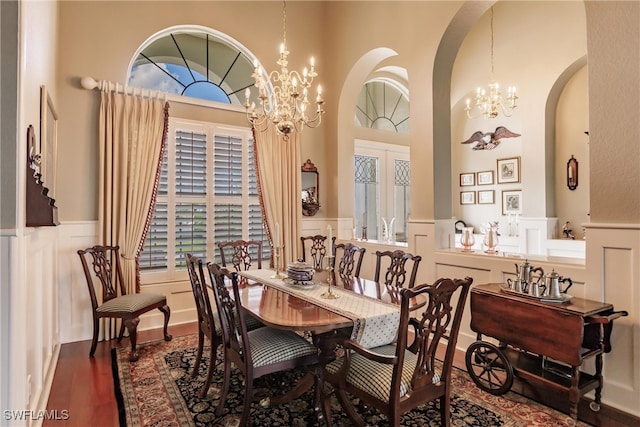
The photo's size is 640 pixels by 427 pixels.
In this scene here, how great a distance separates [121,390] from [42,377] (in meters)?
0.52

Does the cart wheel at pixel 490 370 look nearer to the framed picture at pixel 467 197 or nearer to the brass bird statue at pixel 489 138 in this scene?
the brass bird statue at pixel 489 138

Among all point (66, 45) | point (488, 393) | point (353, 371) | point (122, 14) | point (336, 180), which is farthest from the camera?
point (336, 180)

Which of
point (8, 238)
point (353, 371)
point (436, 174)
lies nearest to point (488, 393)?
point (353, 371)

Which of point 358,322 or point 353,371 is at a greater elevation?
point 358,322

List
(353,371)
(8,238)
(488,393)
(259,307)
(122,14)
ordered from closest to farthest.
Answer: (8,238) < (353,371) < (259,307) < (488,393) < (122,14)

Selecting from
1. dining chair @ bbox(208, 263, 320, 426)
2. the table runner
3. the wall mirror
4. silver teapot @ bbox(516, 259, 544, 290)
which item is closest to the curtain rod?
the wall mirror

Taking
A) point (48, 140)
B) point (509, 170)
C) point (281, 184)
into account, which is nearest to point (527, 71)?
point (509, 170)

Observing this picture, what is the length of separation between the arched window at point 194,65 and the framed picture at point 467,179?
14.9 ft

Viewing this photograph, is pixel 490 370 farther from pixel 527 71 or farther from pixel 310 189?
pixel 527 71

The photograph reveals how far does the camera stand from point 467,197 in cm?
717

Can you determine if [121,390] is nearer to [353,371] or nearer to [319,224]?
[353,371]

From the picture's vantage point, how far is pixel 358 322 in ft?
6.72

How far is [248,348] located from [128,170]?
9.05ft

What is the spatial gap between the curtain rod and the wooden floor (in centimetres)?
265
